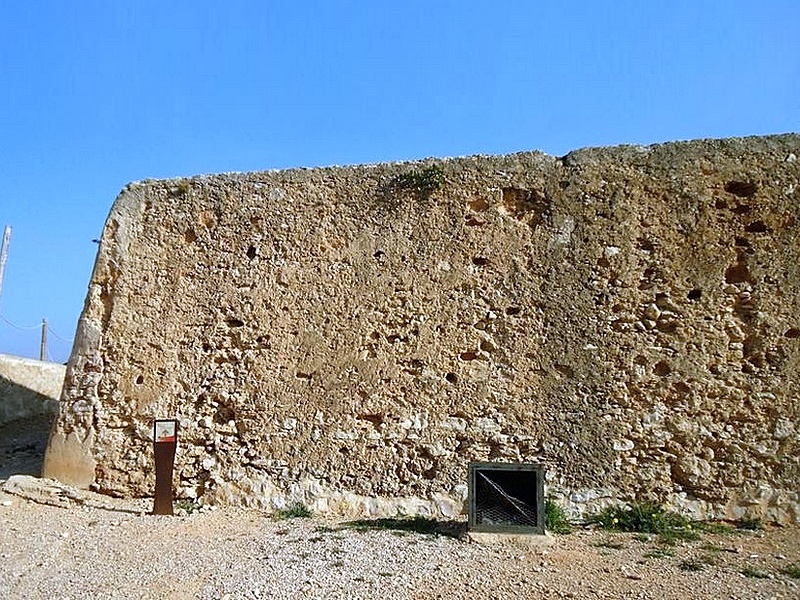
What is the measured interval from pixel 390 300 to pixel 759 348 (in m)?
3.00

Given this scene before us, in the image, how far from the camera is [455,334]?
551 centimetres

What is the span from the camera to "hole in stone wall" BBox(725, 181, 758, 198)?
208 inches

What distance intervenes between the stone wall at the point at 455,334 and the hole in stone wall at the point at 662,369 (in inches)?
0.4

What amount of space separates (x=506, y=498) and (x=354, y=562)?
1145 mm

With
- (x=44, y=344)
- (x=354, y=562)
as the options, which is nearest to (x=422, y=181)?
(x=354, y=562)

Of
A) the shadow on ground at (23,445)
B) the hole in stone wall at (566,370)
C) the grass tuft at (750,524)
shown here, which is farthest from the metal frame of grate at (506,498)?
the shadow on ground at (23,445)

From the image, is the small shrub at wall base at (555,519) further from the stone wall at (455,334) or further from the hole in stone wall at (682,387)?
the hole in stone wall at (682,387)

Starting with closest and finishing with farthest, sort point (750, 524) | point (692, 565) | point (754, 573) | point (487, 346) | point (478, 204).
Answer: point (754, 573)
point (692, 565)
point (750, 524)
point (487, 346)
point (478, 204)

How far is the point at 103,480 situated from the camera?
19.1 feet

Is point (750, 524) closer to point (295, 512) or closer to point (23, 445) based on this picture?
point (295, 512)

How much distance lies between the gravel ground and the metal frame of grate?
140mm

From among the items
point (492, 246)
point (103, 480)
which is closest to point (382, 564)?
point (492, 246)

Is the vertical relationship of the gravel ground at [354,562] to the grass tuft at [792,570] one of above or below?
Answer: below

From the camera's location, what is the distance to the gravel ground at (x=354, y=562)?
11.6 feet
